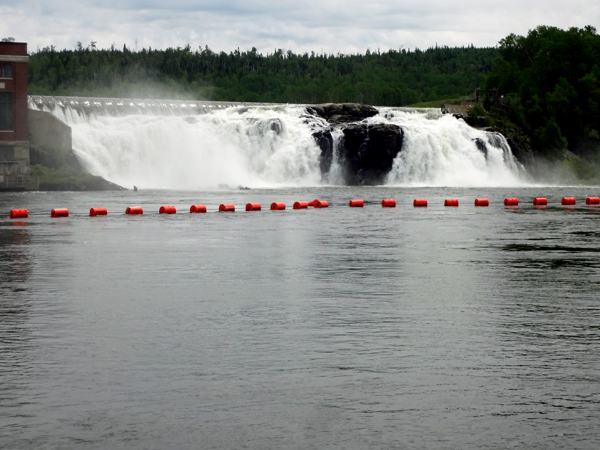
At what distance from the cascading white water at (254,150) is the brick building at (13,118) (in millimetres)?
7143

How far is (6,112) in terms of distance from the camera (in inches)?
3263

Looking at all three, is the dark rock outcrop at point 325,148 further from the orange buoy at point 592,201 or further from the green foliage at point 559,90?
the orange buoy at point 592,201

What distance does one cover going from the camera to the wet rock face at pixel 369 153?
4173 inches

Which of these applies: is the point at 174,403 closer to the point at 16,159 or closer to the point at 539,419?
the point at 539,419

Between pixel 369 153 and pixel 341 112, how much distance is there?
7.70 meters

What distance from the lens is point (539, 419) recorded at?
12.2 metres

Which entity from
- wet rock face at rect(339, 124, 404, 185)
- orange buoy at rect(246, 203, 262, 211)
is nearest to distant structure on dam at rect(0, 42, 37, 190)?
orange buoy at rect(246, 203, 262, 211)

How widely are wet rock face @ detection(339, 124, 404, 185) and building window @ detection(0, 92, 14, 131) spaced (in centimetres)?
3638

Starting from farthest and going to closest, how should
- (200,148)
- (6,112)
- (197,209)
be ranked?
(200,148), (6,112), (197,209)

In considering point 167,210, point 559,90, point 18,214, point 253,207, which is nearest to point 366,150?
point 559,90

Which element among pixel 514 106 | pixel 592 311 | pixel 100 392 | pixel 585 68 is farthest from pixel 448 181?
pixel 100 392


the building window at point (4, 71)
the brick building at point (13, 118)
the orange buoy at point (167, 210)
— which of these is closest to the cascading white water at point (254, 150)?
the brick building at point (13, 118)

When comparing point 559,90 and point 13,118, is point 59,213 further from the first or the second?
point 559,90

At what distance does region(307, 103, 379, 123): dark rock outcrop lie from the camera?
11019 cm
